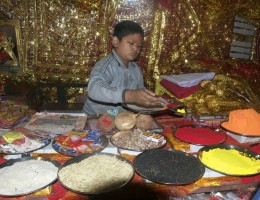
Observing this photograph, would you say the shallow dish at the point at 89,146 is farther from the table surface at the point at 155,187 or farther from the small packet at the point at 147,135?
the small packet at the point at 147,135

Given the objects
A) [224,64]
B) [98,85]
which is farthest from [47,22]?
[224,64]

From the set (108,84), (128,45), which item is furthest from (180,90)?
(108,84)

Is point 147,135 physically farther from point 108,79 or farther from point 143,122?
point 108,79

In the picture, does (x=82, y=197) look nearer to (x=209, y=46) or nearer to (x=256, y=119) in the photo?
(x=256, y=119)

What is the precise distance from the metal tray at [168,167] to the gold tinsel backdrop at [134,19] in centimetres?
233

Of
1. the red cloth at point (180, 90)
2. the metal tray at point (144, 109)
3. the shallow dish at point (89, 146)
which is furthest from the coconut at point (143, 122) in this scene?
A: the red cloth at point (180, 90)

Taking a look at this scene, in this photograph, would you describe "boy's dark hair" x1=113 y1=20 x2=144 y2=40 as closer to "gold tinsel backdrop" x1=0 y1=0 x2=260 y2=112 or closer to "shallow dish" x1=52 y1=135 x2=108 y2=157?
"shallow dish" x1=52 y1=135 x2=108 y2=157

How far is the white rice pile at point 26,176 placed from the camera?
103 centimetres

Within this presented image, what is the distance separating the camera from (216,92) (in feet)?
7.07

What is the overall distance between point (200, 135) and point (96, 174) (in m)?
0.74

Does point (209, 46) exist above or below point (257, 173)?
above

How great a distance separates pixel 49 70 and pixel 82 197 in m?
3.12

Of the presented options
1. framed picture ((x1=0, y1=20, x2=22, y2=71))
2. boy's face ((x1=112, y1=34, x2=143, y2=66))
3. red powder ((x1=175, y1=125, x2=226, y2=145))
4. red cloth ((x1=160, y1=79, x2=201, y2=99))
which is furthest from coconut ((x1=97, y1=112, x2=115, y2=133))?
framed picture ((x1=0, y1=20, x2=22, y2=71))

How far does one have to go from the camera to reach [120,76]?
90.7 inches
